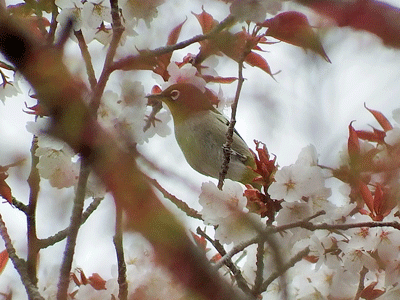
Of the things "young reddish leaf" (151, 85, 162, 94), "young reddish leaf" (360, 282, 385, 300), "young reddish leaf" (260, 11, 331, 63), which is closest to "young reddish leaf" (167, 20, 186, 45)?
"young reddish leaf" (151, 85, 162, 94)

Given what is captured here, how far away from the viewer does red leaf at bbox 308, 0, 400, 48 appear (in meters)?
0.72

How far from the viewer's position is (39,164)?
1.33 meters

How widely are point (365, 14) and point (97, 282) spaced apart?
1031 millimetres

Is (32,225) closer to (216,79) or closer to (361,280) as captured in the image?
(216,79)

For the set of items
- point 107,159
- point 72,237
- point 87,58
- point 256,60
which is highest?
point 256,60

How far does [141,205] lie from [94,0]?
3.28 ft

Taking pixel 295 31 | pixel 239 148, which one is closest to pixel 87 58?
pixel 295 31

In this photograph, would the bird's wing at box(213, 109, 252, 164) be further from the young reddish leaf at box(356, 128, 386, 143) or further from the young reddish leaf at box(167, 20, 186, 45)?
the young reddish leaf at box(356, 128, 386, 143)

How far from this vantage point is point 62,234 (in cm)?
138

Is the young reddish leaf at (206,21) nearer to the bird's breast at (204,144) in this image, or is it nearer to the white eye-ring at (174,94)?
the white eye-ring at (174,94)

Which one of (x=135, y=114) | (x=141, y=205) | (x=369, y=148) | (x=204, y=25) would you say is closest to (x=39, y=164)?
(x=135, y=114)

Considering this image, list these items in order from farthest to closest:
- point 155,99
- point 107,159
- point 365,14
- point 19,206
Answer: point 155,99 < point 19,206 < point 365,14 < point 107,159

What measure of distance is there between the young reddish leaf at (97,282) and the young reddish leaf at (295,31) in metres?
0.80

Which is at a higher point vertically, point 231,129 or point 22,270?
point 231,129
